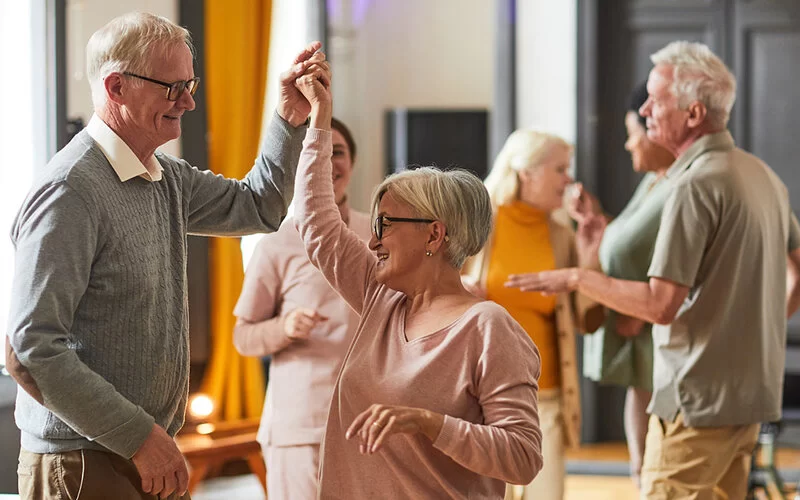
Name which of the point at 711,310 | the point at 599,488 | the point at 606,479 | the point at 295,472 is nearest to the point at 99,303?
the point at 295,472

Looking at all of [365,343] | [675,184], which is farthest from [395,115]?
[365,343]

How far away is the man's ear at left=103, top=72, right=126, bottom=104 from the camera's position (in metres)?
1.74

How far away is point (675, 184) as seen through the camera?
272 centimetres

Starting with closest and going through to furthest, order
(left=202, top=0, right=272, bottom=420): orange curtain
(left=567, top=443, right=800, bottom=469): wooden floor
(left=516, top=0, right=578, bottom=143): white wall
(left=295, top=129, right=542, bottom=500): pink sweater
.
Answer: (left=295, top=129, right=542, bottom=500): pink sweater, (left=202, top=0, right=272, bottom=420): orange curtain, (left=567, top=443, right=800, bottom=469): wooden floor, (left=516, top=0, right=578, bottom=143): white wall

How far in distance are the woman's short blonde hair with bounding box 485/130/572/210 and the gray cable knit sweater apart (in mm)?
1696

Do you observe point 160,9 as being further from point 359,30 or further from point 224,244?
point 359,30

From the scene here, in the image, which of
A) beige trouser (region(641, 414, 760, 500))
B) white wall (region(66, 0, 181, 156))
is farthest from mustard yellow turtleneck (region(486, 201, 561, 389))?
white wall (region(66, 0, 181, 156))

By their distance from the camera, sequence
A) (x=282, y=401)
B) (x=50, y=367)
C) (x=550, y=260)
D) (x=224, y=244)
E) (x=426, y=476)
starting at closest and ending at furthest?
(x=50, y=367) → (x=426, y=476) → (x=282, y=401) → (x=550, y=260) → (x=224, y=244)

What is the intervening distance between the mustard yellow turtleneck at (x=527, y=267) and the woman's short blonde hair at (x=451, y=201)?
1399 mm

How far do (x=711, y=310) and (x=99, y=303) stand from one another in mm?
1620

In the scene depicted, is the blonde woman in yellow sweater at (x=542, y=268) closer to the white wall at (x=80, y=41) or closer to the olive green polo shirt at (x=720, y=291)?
the olive green polo shirt at (x=720, y=291)

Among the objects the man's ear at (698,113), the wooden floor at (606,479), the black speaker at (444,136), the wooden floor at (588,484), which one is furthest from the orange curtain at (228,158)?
the black speaker at (444,136)

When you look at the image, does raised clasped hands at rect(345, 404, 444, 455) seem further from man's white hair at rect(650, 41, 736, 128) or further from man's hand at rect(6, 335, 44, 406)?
man's white hair at rect(650, 41, 736, 128)

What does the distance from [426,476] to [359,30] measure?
253 inches
